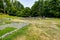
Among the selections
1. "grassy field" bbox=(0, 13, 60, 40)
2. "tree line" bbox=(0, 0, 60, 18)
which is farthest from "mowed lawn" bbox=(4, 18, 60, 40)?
"tree line" bbox=(0, 0, 60, 18)

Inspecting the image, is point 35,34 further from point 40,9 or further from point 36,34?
point 40,9

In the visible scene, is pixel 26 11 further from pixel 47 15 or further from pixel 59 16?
pixel 59 16

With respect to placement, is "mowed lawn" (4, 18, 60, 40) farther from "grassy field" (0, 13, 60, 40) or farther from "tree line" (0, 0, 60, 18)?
"tree line" (0, 0, 60, 18)

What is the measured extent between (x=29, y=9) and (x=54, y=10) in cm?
1996

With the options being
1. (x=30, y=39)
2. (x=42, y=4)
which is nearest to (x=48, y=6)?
(x=42, y=4)

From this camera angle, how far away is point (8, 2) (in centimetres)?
6838

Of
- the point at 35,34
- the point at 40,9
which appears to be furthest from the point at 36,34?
the point at 40,9

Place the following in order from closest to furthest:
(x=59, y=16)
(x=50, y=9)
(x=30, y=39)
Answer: (x=30, y=39) → (x=59, y=16) → (x=50, y=9)

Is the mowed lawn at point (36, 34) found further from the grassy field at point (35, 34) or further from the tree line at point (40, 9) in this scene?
the tree line at point (40, 9)

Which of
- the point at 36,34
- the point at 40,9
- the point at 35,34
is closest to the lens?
the point at 35,34

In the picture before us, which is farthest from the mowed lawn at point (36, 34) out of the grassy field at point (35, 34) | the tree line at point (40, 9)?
the tree line at point (40, 9)

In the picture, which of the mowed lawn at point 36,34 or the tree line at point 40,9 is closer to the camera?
the mowed lawn at point 36,34

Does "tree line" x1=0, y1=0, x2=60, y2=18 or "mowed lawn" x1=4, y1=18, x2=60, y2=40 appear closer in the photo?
"mowed lawn" x1=4, y1=18, x2=60, y2=40

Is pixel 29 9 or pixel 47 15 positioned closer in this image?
pixel 47 15
